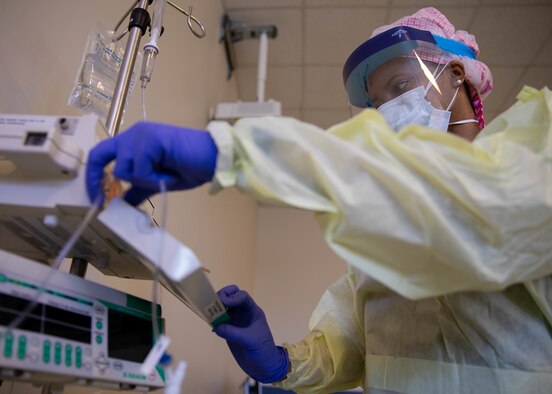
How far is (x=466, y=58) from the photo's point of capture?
Result: 1063 millimetres

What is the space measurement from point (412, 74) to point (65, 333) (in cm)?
98

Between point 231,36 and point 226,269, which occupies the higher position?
point 231,36

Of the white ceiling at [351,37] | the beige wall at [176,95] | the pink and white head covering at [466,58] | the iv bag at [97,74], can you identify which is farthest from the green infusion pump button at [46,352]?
the white ceiling at [351,37]

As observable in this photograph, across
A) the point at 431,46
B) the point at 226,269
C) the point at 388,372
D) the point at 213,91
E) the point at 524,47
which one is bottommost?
the point at 388,372

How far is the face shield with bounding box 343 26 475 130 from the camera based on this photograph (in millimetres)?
1001

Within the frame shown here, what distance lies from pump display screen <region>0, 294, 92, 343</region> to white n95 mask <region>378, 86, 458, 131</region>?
836 mm

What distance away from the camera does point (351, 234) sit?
52 centimetres

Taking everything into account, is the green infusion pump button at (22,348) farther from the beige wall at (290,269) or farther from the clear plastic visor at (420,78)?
the beige wall at (290,269)

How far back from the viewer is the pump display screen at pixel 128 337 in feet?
1.77

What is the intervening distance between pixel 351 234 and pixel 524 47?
2058mm

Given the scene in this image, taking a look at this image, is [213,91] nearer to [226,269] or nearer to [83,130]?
[226,269]

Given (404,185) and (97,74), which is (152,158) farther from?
(97,74)

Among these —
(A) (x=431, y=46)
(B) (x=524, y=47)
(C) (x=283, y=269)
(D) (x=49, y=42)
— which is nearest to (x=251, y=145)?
(D) (x=49, y=42)

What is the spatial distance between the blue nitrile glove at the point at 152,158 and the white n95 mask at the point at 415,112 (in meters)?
0.63
